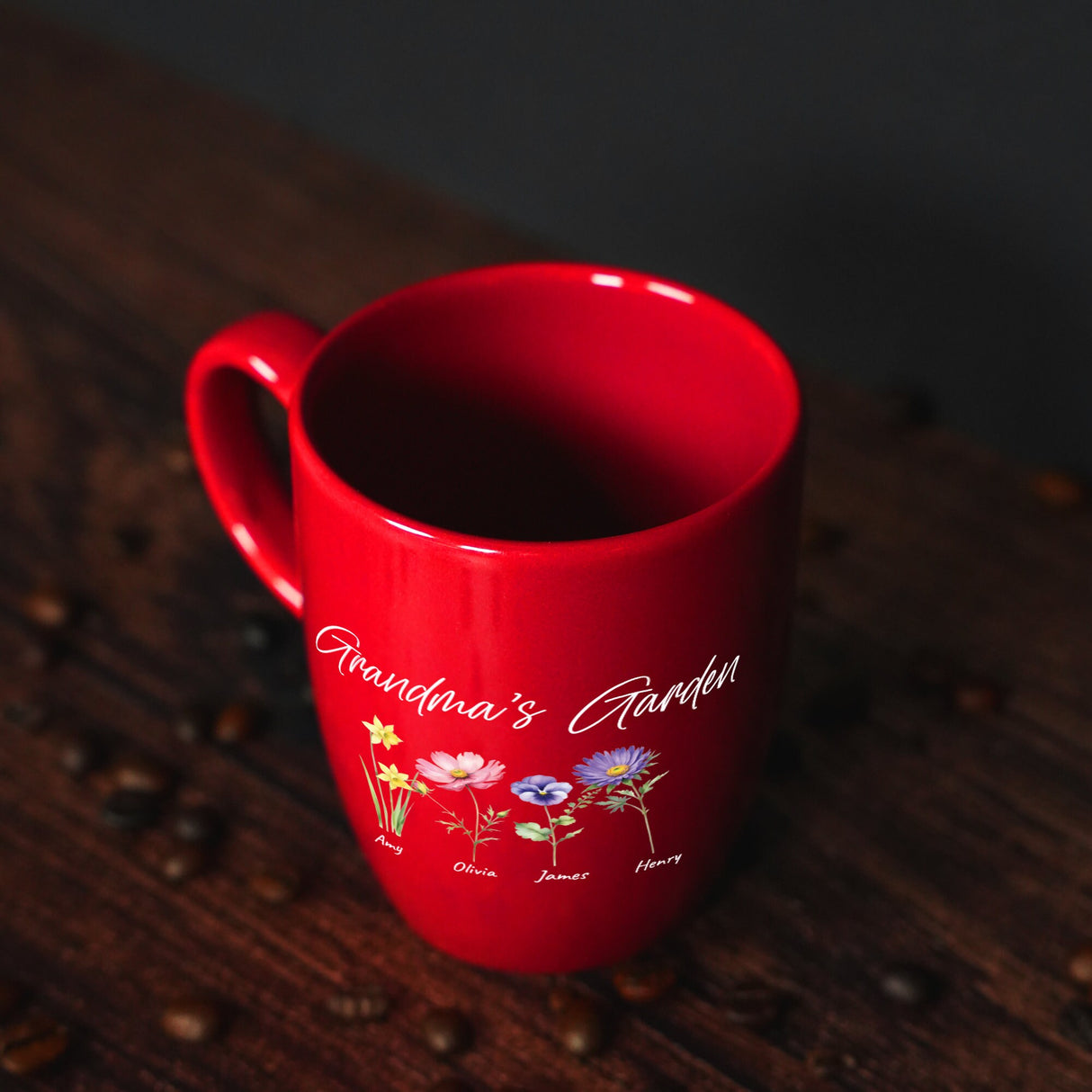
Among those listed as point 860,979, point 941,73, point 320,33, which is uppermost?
point 941,73

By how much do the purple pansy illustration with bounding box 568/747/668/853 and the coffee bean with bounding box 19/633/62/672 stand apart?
46 cm

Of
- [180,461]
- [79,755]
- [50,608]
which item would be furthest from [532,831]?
[180,461]

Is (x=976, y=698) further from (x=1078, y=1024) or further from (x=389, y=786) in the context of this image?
(x=389, y=786)

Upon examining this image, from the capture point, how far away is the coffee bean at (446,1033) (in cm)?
71

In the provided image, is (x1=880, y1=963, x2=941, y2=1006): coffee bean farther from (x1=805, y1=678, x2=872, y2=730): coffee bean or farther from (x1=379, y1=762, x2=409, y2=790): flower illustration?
(x1=379, y1=762, x2=409, y2=790): flower illustration

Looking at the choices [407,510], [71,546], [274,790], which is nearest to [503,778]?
[407,510]

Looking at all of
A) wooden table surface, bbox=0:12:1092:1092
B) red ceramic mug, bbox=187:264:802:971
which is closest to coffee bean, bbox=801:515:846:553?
wooden table surface, bbox=0:12:1092:1092

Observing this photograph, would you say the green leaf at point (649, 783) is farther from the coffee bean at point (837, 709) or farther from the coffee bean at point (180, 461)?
the coffee bean at point (180, 461)

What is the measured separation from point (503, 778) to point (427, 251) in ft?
2.78

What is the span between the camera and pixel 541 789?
24.1 inches

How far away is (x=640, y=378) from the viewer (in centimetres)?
72

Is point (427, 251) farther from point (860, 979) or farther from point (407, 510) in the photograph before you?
point (860, 979)

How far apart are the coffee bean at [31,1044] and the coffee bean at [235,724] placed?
206 millimetres

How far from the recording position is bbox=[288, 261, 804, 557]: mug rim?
55cm
